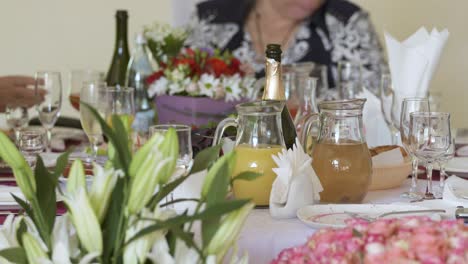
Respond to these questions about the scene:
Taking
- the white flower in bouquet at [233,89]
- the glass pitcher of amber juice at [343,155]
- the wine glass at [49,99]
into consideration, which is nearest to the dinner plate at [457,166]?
the glass pitcher of amber juice at [343,155]

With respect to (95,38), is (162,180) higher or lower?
lower

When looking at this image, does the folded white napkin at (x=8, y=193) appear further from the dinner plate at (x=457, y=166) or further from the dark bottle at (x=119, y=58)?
the dark bottle at (x=119, y=58)

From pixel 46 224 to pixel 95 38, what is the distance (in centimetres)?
340

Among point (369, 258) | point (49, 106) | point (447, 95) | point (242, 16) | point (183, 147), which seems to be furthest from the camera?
point (447, 95)

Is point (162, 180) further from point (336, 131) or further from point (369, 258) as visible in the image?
point (336, 131)

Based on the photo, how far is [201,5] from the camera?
376 cm

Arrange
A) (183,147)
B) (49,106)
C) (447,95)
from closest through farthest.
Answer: (183,147) < (49,106) < (447,95)

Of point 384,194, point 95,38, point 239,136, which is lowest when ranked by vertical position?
point 384,194

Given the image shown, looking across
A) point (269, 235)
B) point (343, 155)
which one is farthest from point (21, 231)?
point (343, 155)

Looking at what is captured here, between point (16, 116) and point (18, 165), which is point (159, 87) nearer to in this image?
point (16, 116)

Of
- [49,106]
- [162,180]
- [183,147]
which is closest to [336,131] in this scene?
[183,147]

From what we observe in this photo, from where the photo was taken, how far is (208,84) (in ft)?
7.09

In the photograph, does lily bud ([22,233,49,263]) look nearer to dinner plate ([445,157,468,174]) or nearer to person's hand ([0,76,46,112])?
dinner plate ([445,157,468,174])

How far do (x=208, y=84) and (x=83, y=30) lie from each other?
7.01 feet
